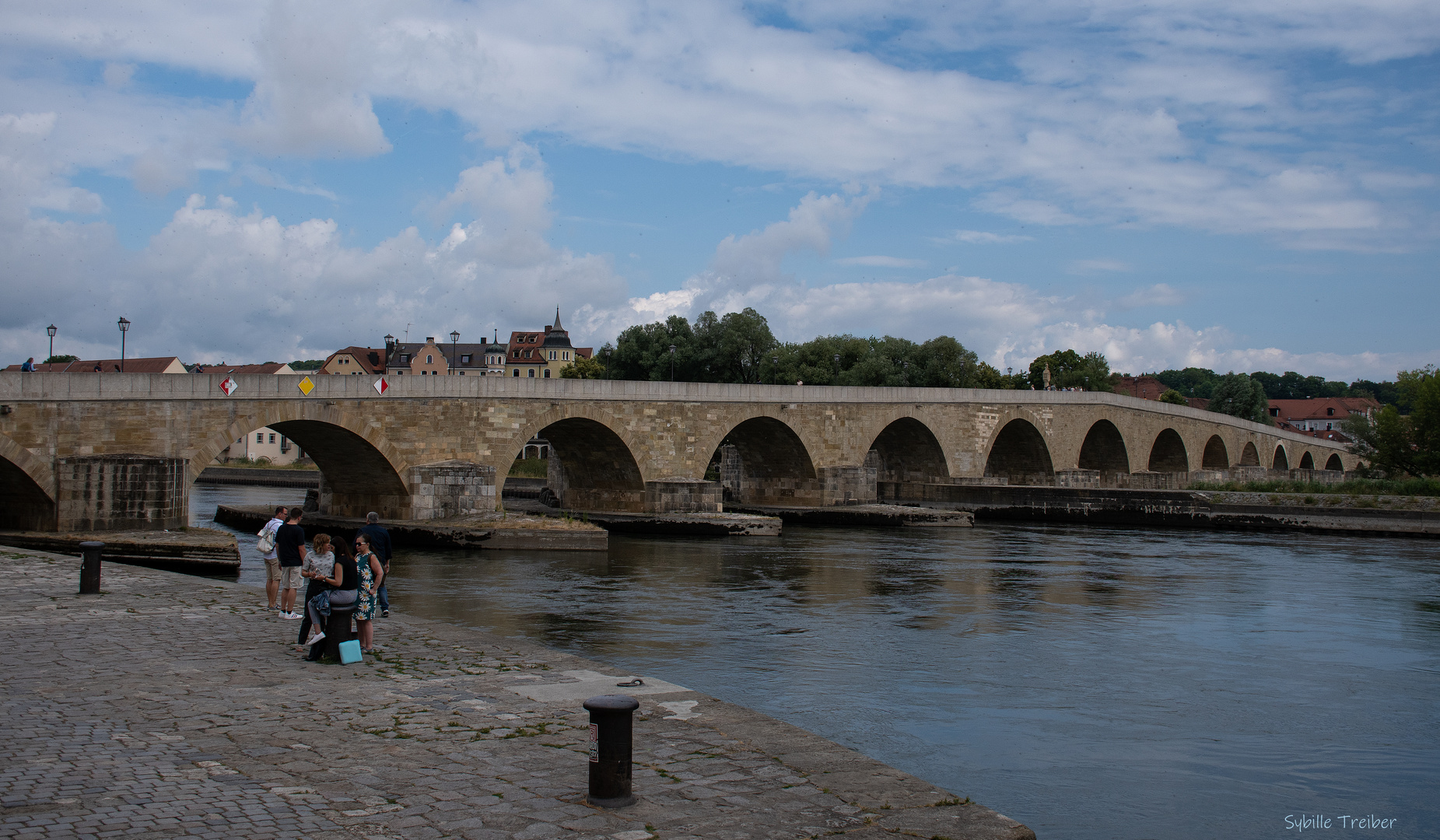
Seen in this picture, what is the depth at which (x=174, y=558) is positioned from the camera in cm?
1588

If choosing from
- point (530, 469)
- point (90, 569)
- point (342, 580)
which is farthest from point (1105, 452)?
point (342, 580)

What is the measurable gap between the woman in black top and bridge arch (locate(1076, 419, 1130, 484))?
39.0 meters

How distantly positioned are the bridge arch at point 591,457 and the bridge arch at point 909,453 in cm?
1049

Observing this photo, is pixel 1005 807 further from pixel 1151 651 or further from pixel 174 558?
pixel 174 558

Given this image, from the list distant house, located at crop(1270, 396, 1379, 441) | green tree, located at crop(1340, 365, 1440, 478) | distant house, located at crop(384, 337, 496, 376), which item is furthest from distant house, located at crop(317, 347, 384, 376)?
distant house, located at crop(1270, 396, 1379, 441)

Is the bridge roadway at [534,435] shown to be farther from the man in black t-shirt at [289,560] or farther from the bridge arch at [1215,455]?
the bridge arch at [1215,455]

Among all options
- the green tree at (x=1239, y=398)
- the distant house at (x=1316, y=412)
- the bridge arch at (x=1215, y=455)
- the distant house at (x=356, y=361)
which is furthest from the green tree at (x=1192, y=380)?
the distant house at (x=356, y=361)

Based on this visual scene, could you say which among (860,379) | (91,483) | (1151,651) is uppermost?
(860,379)

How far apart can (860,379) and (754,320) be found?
650 cm

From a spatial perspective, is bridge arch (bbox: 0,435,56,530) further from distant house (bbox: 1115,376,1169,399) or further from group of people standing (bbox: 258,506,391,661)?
distant house (bbox: 1115,376,1169,399)

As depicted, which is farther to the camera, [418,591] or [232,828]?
[418,591]

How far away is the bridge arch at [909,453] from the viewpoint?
35.9 meters

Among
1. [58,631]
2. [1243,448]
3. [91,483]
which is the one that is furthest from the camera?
[1243,448]

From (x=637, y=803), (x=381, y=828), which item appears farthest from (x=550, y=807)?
(x=381, y=828)
